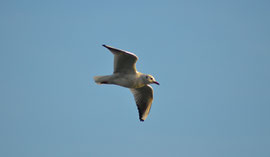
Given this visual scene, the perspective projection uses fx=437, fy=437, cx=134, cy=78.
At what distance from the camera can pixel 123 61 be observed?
13.8 m

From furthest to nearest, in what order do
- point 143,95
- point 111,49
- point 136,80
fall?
point 143,95, point 136,80, point 111,49

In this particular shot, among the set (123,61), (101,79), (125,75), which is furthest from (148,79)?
(101,79)

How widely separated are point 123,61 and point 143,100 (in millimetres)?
2501

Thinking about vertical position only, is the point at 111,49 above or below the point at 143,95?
above

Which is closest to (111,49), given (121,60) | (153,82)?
(121,60)

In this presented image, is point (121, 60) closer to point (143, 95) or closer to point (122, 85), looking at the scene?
point (122, 85)

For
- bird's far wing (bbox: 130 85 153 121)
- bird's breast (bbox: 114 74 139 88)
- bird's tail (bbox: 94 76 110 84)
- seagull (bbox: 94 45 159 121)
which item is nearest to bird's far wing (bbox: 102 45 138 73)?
seagull (bbox: 94 45 159 121)

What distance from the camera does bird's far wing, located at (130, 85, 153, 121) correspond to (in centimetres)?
1573

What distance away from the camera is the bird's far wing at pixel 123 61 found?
13.5 meters

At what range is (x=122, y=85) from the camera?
14.2 m

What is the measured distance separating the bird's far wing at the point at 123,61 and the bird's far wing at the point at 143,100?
5.84 ft

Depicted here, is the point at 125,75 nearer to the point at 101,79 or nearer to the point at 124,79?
the point at 124,79

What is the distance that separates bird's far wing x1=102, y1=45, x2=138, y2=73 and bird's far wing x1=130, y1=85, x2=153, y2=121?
1781 millimetres

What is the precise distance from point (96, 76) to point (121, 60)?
1062mm
